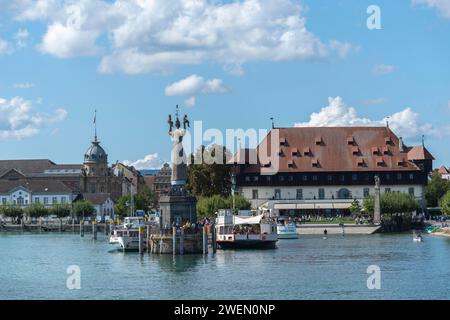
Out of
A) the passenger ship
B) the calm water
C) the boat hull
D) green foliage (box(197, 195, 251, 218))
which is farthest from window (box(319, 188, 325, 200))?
the passenger ship

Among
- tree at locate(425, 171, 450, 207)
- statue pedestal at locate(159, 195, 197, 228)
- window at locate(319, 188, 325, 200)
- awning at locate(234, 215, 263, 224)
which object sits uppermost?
tree at locate(425, 171, 450, 207)

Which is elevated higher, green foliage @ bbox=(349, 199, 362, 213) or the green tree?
the green tree

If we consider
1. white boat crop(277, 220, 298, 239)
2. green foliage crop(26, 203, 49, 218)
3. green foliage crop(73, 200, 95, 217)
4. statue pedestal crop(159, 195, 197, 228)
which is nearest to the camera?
statue pedestal crop(159, 195, 197, 228)

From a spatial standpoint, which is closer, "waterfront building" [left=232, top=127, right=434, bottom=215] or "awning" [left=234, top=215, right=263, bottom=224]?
"awning" [left=234, top=215, right=263, bottom=224]

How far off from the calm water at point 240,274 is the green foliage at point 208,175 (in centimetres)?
4472

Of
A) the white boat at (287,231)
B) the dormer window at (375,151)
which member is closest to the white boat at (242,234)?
the white boat at (287,231)

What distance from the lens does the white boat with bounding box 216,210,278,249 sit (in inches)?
2948

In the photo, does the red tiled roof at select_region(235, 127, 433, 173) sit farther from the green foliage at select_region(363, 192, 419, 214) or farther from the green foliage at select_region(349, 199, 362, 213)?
the green foliage at select_region(363, 192, 419, 214)

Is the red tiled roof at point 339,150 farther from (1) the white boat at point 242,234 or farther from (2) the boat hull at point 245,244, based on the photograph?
(2) the boat hull at point 245,244

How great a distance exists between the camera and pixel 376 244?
77.9 m

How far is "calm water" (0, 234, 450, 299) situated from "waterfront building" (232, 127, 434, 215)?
4332 centimetres

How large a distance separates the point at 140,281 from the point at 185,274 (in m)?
3.91

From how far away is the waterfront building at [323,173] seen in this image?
11938 cm
